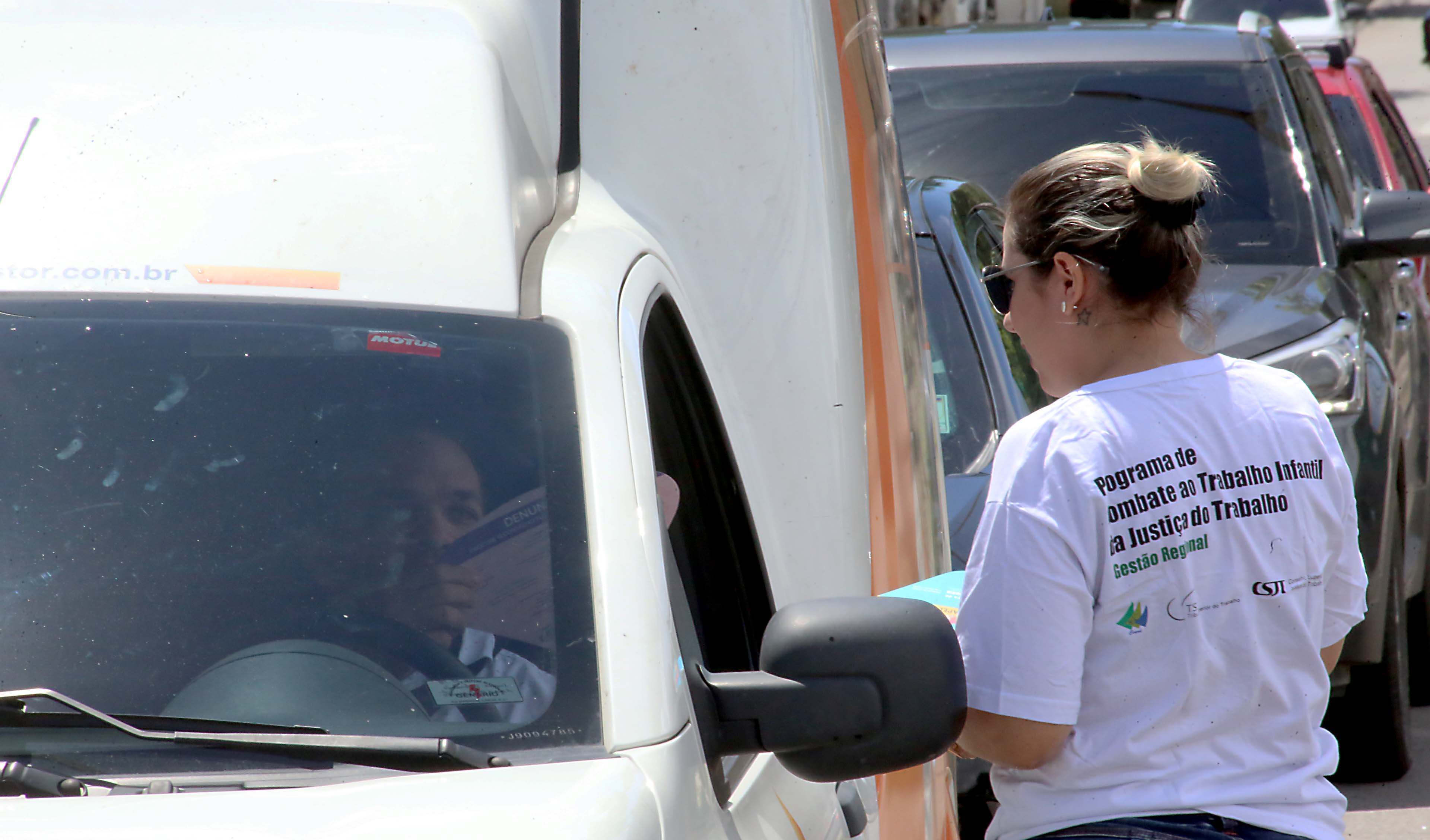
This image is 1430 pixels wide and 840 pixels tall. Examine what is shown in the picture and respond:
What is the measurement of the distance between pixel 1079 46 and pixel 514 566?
5203mm

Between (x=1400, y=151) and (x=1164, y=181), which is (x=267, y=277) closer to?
(x=1164, y=181)

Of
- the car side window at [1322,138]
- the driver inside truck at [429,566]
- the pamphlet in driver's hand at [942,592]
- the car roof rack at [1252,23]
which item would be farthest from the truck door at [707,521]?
the car roof rack at [1252,23]

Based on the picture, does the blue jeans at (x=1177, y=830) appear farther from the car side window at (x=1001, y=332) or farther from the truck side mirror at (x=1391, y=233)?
the truck side mirror at (x=1391, y=233)

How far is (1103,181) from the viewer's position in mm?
2229

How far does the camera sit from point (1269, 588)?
6.99 ft

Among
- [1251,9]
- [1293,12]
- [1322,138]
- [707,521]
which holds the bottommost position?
[707,521]

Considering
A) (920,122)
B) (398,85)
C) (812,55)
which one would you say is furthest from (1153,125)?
(398,85)

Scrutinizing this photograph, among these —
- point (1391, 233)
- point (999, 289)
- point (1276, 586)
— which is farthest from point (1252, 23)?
point (1276, 586)

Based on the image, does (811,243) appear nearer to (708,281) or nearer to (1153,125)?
(708,281)

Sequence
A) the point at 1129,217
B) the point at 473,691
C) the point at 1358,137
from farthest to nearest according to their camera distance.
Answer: the point at 1358,137 < the point at 1129,217 < the point at 473,691

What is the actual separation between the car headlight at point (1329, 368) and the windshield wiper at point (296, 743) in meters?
3.85

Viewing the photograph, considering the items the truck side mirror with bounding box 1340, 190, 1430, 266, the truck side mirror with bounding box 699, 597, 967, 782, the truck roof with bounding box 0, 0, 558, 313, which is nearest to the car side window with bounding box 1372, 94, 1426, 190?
the truck side mirror with bounding box 1340, 190, 1430, 266

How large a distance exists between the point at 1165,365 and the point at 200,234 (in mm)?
1289

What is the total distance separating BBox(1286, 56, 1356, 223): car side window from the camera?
6152 mm
